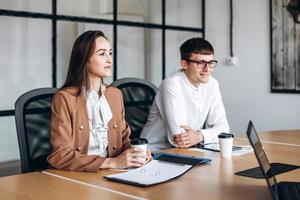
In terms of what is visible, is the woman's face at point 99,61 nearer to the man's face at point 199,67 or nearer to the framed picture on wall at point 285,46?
the man's face at point 199,67

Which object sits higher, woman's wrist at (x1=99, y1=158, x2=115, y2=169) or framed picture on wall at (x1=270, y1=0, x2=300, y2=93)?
framed picture on wall at (x1=270, y1=0, x2=300, y2=93)

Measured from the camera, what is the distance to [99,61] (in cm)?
187

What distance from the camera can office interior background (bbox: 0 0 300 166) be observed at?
9.07ft

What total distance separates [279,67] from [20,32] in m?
2.05

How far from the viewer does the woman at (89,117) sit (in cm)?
164

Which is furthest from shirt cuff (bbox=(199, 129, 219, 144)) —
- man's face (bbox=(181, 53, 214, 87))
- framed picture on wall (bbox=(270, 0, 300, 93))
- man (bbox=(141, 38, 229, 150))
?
framed picture on wall (bbox=(270, 0, 300, 93))

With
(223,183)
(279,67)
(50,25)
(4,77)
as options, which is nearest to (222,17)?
(279,67)

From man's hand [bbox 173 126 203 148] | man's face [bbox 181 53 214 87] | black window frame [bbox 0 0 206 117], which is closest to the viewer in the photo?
man's hand [bbox 173 126 203 148]

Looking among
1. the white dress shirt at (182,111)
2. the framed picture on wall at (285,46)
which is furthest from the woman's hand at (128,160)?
the framed picture on wall at (285,46)

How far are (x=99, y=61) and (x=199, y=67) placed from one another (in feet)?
2.27

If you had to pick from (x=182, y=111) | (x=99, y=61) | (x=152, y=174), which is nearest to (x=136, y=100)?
(x=182, y=111)

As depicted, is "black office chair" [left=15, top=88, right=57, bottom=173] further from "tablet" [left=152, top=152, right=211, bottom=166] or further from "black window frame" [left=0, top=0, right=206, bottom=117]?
"black window frame" [left=0, top=0, right=206, bottom=117]

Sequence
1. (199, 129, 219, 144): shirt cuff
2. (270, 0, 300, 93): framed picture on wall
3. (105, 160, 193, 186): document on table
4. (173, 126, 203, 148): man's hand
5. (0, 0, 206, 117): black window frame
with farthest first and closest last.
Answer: (270, 0, 300, 93): framed picture on wall < (0, 0, 206, 117): black window frame < (199, 129, 219, 144): shirt cuff < (173, 126, 203, 148): man's hand < (105, 160, 193, 186): document on table

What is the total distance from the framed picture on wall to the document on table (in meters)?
2.13
